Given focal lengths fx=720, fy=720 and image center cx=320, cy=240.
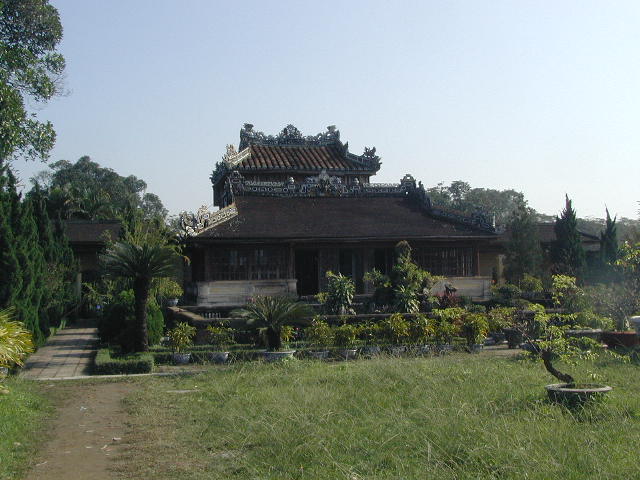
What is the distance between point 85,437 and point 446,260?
67.9 ft

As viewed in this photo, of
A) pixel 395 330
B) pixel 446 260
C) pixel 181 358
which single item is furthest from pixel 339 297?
pixel 446 260

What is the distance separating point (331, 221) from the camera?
28141 millimetres

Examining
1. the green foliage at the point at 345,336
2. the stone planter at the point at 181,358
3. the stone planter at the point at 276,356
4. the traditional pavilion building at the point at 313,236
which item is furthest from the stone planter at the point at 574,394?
the traditional pavilion building at the point at 313,236

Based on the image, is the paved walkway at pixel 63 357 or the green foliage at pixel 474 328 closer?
the paved walkway at pixel 63 357

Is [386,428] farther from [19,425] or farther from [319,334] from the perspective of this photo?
[319,334]

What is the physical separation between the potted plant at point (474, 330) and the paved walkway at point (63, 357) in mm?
8935

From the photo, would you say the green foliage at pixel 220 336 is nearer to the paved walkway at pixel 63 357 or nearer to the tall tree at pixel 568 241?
the paved walkway at pixel 63 357

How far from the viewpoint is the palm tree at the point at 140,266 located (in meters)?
16.8

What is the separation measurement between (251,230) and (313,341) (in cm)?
995

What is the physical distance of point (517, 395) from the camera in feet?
32.4

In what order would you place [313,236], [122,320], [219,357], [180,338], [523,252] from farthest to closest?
[523,252] → [313,236] → [122,320] → [180,338] → [219,357]

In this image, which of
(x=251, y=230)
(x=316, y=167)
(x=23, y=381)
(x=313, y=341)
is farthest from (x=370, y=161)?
(x=23, y=381)

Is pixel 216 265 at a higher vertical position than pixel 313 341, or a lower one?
higher

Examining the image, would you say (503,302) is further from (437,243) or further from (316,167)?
(316,167)
